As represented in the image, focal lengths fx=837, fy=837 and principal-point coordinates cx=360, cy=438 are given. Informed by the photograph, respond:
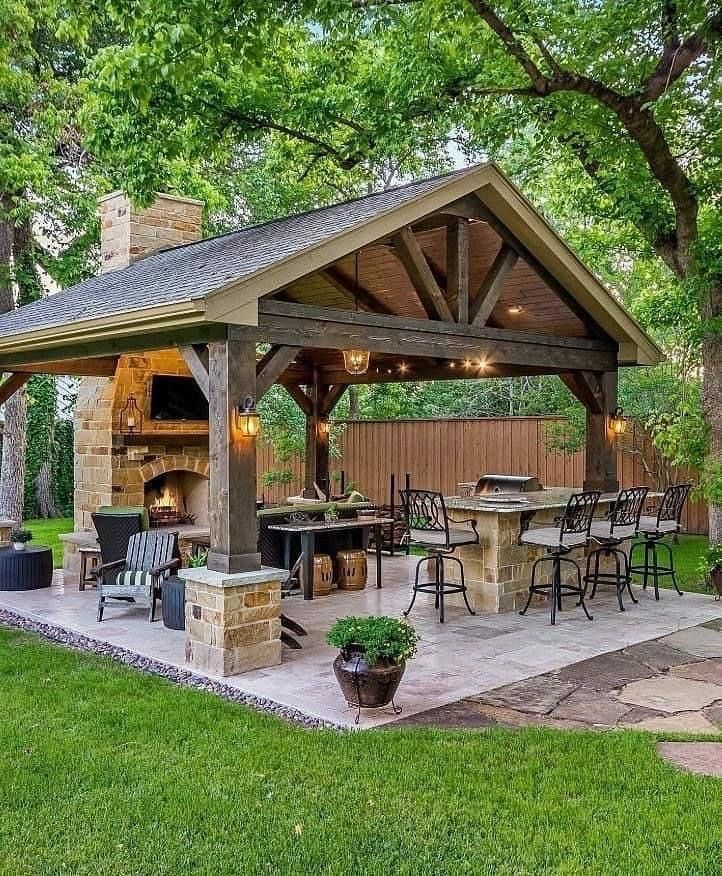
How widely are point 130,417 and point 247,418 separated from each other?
15.1 feet

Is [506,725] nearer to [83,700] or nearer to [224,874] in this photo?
[224,874]

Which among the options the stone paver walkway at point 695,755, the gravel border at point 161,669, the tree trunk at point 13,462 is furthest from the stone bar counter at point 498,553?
the tree trunk at point 13,462

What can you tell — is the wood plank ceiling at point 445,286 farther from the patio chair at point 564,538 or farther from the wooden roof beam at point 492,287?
the patio chair at point 564,538

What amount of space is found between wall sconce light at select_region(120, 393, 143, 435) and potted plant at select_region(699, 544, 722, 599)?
682 cm

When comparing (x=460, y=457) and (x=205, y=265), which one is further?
(x=460, y=457)

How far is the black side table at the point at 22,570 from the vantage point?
30.6 ft

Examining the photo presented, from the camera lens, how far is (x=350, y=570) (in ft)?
31.0

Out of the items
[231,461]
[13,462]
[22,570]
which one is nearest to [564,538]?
[231,461]

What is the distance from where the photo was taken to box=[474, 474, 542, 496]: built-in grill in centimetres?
1057

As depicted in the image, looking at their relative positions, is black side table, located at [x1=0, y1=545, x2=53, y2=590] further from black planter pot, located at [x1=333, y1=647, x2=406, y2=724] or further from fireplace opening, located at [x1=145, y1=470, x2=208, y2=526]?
black planter pot, located at [x1=333, y1=647, x2=406, y2=724]

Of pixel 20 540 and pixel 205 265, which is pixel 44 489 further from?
pixel 205 265

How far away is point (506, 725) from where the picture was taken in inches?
202

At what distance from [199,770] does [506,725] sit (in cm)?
189

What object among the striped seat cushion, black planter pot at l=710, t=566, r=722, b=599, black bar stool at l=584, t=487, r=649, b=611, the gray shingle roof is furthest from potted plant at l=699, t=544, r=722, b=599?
the striped seat cushion
